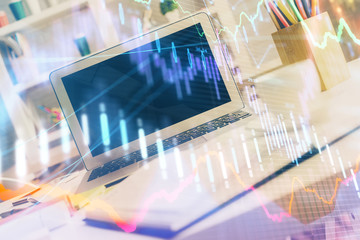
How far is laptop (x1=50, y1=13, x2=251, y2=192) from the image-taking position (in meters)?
0.61

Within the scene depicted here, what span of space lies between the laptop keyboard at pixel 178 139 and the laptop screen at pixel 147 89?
0.04 meters

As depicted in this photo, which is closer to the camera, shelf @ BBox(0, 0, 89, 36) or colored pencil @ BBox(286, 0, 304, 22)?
colored pencil @ BBox(286, 0, 304, 22)

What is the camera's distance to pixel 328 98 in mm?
631

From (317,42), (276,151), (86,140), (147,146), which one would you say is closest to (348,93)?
(317,42)

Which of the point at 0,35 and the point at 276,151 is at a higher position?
the point at 0,35

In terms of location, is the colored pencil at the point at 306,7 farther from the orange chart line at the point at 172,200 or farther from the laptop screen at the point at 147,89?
the orange chart line at the point at 172,200

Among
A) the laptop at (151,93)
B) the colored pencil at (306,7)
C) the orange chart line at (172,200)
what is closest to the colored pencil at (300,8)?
the colored pencil at (306,7)

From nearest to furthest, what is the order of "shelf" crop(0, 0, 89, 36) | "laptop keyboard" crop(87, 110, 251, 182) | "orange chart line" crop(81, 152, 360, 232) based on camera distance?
"orange chart line" crop(81, 152, 360, 232) → "laptop keyboard" crop(87, 110, 251, 182) → "shelf" crop(0, 0, 89, 36)

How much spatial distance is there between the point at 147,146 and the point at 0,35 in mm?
793

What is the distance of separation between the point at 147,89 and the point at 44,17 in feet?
2.02

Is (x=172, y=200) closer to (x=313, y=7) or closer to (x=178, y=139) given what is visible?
(x=178, y=139)

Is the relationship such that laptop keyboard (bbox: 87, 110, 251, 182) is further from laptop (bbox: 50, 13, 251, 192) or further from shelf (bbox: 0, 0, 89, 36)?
shelf (bbox: 0, 0, 89, 36)

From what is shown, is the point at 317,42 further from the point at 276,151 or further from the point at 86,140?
the point at 86,140

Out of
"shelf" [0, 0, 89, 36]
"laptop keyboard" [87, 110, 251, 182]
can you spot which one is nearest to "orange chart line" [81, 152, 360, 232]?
"laptop keyboard" [87, 110, 251, 182]
